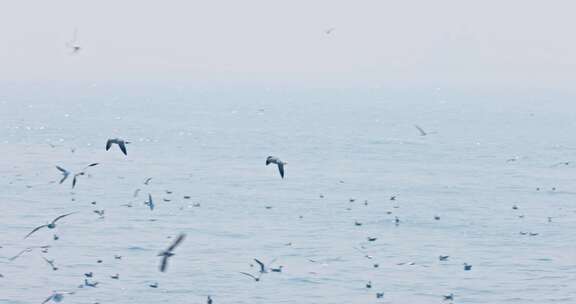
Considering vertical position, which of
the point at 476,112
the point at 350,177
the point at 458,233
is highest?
the point at 476,112

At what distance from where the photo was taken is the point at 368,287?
166 feet

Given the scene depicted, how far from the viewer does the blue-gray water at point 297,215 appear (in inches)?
2009

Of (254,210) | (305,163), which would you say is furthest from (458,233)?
(305,163)

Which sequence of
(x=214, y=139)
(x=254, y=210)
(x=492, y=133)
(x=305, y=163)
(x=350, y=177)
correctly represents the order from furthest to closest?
(x=492, y=133) → (x=214, y=139) → (x=305, y=163) → (x=350, y=177) → (x=254, y=210)

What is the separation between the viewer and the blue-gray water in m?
51.0

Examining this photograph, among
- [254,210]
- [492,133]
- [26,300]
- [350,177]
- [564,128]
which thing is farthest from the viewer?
[564,128]

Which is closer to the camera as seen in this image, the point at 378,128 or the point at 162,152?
the point at 162,152

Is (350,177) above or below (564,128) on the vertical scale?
below

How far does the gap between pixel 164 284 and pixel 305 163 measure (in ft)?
148

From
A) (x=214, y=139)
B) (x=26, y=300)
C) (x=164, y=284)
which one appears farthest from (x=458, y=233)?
(x=214, y=139)

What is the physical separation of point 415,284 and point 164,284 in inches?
421

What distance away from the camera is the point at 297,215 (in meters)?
68.6

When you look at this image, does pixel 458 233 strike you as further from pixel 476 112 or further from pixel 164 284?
pixel 476 112

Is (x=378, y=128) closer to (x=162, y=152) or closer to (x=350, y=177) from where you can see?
(x=162, y=152)
